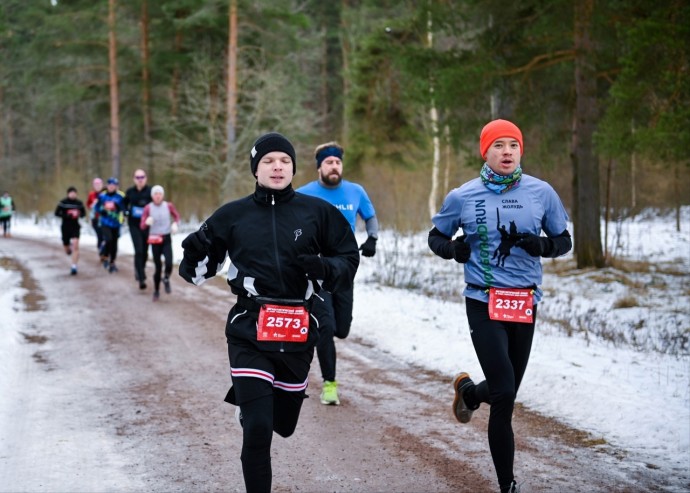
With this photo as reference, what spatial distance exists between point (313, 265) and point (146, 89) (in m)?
32.9

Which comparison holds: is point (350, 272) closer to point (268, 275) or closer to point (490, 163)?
point (268, 275)

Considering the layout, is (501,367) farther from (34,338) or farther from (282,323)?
(34,338)

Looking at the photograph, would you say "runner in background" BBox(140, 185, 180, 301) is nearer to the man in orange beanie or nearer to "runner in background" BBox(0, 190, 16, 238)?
the man in orange beanie

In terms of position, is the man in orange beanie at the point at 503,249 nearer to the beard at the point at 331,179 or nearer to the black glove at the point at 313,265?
the black glove at the point at 313,265

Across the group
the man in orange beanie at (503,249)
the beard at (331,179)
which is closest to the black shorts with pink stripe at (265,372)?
the man in orange beanie at (503,249)

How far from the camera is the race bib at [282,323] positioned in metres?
3.80

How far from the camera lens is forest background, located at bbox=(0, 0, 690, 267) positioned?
1426 cm

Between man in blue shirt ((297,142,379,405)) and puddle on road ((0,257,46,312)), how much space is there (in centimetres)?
727

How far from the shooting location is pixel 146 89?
34.4 metres

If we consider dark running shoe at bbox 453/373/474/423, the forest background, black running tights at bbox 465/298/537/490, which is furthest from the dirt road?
the forest background

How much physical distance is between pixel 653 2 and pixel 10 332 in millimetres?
11507

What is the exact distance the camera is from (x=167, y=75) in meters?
34.2

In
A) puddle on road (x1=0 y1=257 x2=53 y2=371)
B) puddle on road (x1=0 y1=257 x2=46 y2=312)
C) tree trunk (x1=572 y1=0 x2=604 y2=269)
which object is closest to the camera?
puddle on road (x1=0 y1=257 x2=53 y2=371)

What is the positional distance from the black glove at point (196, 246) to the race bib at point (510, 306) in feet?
5.59
